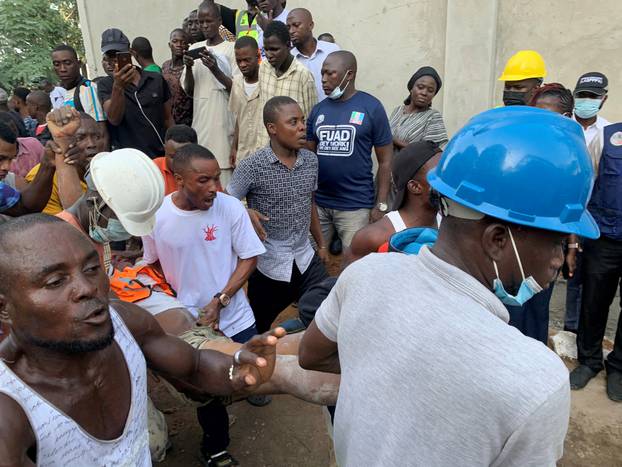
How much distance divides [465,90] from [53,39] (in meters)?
18.2

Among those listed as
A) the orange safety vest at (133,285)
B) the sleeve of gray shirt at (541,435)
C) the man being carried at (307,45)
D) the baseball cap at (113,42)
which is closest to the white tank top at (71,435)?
the orange safety vest at (133,285)

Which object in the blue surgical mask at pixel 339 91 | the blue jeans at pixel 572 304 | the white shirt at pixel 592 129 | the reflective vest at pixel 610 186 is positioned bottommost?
the blue jeans at pixel 572 304

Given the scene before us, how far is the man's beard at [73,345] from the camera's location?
1.43m

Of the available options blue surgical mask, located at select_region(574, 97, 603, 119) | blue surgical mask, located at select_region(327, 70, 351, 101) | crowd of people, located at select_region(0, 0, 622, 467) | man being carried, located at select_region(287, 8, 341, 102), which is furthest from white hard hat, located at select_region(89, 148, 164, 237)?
blue surgical mask, located at select_region(574, 97, 603, 119)

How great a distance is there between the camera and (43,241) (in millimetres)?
1424

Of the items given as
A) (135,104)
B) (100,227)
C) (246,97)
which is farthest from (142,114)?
(100,227)

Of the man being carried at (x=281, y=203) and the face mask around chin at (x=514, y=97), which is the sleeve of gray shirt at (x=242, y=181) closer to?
the man being carried at (x=281, y=203)

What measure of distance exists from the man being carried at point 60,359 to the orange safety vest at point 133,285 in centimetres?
107

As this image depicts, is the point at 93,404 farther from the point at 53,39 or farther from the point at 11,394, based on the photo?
the point at 53,39

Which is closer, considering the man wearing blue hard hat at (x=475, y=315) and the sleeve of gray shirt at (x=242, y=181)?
the man wearing blue hard hat at (x=475, y=315)

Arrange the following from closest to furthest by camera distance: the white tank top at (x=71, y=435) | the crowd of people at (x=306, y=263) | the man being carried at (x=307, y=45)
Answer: the crowd of people at (x=306, y=263) → the white tank top at (x=71, y=435) → the man being carried at (x=307, y=45)

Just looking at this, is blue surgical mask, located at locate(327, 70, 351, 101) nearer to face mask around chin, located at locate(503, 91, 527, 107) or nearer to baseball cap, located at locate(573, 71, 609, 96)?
face mask around chin, located at locate(503, 91, 527, 107)

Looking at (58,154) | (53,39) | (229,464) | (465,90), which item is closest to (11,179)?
(58,154)

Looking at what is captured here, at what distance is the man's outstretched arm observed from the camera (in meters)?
1.85
